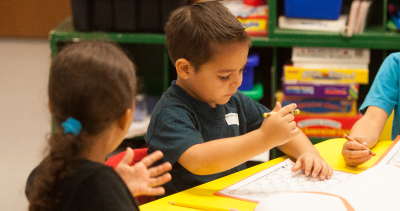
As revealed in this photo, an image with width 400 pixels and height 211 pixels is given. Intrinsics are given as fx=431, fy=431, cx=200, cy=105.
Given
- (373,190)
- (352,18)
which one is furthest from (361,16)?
(373,190)

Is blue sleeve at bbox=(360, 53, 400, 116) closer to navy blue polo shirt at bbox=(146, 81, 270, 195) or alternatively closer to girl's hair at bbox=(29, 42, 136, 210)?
navy blue polo shirt at bbox=(146, 81, 270, 195)

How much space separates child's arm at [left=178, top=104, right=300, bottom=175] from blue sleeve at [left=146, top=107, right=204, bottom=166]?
0.02 metres

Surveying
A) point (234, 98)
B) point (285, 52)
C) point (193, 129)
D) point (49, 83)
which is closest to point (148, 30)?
point (285, 52)

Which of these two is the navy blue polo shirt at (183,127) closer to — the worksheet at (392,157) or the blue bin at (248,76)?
the worksheet at (392,157)

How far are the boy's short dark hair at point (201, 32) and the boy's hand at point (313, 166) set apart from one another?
0.98ft

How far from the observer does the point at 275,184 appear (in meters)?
0.88

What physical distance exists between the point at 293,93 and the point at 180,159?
1.07m

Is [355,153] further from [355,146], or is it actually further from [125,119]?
[125,119]

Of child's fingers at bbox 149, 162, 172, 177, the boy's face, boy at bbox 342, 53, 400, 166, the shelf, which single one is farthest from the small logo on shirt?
the shelf

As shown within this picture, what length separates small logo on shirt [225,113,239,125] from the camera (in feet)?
3.59

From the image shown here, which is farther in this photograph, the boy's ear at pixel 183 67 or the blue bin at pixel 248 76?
the blue bin at pixel 248 76

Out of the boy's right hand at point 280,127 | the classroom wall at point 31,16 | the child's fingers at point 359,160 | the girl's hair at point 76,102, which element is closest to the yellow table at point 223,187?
the child's fingers at point 359,160

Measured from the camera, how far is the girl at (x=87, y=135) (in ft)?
1.87

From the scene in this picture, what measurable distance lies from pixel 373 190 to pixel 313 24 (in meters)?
1.25
